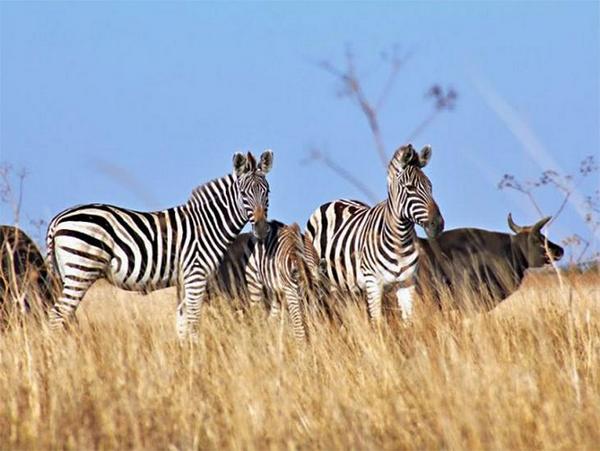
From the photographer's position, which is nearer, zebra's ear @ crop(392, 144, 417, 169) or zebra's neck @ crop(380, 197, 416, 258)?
zebra's ear @ crop(392, 144, 417, 169)

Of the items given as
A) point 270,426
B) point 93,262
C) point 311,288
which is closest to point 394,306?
point 311,288

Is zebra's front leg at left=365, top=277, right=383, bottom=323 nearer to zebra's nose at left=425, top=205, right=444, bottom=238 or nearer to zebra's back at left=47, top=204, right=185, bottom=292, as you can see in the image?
zebra's nose at left=425, top=205, right=444, bottom=238

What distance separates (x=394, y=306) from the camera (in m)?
11.9

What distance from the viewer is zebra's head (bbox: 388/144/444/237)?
34.7 ft

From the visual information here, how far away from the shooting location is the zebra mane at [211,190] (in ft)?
40.0

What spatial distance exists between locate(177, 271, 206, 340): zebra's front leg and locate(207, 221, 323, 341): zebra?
9.0 inches

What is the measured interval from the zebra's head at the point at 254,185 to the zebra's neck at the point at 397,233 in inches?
47.0

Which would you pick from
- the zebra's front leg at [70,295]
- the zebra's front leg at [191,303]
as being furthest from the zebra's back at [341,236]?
the zebra's front leg at [70,295]

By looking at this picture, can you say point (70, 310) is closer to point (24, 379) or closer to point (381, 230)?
point (381, 230)

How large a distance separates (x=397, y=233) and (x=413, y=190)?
439 mm

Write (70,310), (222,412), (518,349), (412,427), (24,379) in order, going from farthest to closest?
(70,310)
(518,349)
(24,379)
(222,412)
(412,427)

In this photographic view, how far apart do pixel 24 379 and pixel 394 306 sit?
5.84 metres

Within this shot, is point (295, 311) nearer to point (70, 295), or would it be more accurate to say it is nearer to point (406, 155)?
point (406, 155)

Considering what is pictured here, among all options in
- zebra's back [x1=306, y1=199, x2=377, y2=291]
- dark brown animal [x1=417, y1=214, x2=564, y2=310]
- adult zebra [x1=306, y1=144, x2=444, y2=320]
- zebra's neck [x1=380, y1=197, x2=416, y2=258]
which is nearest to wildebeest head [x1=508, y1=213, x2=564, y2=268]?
dark brown animal [x1=417, y1=214, x2=564, y2=310]
